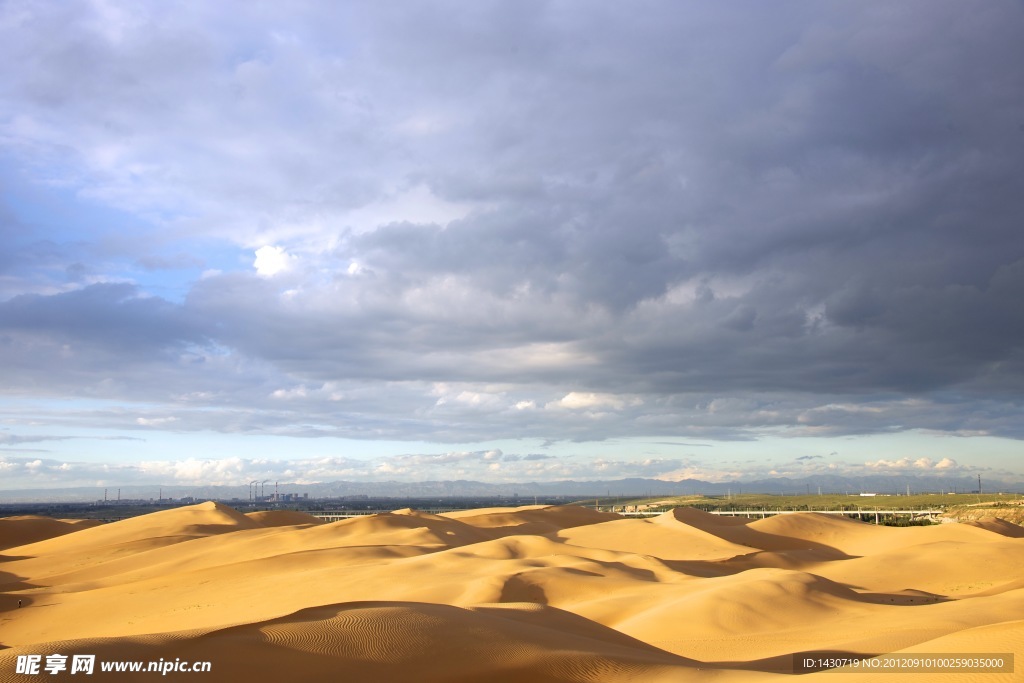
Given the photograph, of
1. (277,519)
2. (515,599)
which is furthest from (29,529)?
(515,599)

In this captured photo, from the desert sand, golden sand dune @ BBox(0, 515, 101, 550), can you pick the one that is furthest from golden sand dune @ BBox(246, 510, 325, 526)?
golden sand dune @ BBox(0, 515, 101, 550)

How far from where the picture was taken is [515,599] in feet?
92.3

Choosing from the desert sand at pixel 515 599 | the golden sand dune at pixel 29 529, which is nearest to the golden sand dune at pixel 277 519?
the desert sand at pixel 515 599

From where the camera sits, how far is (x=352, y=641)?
1429 centimetres

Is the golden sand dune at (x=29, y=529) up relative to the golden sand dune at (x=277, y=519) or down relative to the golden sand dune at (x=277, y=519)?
down

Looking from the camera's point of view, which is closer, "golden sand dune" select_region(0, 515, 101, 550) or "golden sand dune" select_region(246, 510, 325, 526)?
"golden sand dune" select_region(0, 515, 101, 550)

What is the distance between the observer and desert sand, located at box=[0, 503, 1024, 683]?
13.8 metres

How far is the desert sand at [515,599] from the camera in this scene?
45.2 ft

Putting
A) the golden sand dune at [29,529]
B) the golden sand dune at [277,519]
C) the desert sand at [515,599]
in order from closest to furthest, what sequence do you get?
the desert sand at [515,599]
the golden sand dune at [29,529]
the golden sand dune at [277,519]

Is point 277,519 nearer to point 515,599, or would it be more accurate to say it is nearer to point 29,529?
point 29,529

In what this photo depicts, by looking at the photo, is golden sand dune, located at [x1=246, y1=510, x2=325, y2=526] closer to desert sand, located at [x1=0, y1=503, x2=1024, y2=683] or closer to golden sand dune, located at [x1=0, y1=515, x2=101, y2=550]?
desert sand, located at [x1=0, y1=503, x2=1024, y2=683]

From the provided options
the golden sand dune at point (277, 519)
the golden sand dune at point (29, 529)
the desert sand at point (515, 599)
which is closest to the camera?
the desert sand at point (515, 599)

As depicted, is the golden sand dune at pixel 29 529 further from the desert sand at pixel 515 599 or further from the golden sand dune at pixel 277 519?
the golden sand dune at pixel 277 519

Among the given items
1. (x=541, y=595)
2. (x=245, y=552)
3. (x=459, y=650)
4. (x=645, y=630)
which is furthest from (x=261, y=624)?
(x=245, y=552)
